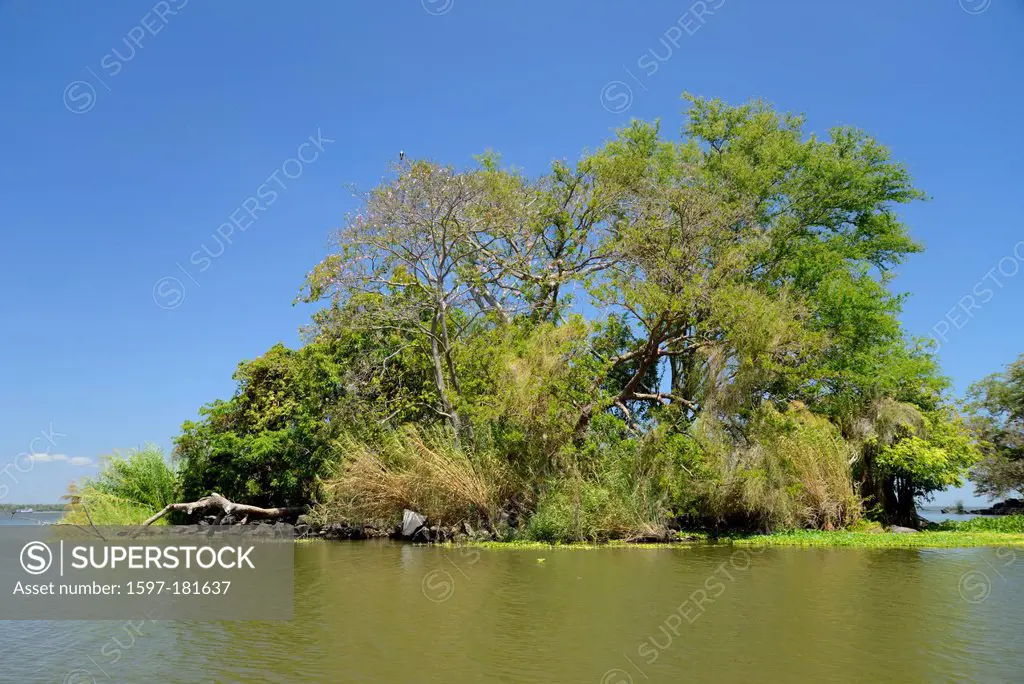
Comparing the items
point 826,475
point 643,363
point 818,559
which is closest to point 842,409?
point 826,475

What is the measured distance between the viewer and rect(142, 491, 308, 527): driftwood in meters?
21.9

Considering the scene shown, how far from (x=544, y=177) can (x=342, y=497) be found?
11597 mm

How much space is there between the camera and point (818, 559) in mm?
13641
